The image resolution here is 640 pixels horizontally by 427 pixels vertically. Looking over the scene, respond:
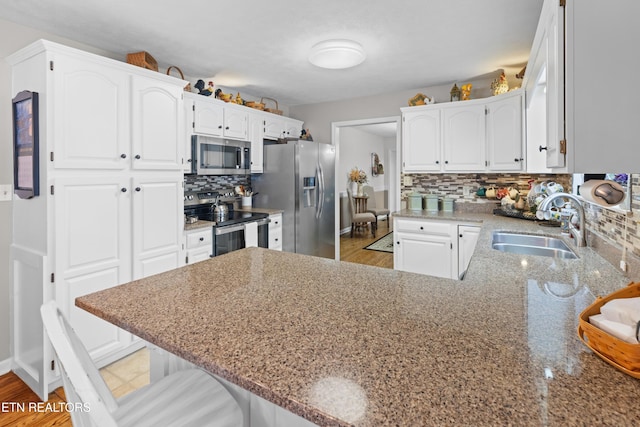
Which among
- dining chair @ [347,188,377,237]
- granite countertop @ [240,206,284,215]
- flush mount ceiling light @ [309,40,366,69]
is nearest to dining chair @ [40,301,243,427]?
flush mount ceiling light @ [309,40,366,69]

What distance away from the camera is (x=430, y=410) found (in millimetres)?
568

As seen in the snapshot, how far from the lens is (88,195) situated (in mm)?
2199

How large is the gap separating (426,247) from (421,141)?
47.3 inches

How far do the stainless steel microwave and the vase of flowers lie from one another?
385cm

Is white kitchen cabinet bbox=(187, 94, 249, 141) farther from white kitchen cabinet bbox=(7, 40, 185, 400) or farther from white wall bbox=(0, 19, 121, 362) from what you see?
white wall bbox=(0, 19, 121, 362)

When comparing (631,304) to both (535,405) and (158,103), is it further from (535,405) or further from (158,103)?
(158,103)

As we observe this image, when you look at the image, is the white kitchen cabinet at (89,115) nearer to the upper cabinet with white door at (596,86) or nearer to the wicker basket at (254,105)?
the wicker basket at (254,105)

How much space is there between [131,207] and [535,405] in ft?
8.50

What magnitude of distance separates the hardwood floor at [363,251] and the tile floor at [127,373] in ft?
10.2

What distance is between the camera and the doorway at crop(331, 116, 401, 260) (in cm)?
634

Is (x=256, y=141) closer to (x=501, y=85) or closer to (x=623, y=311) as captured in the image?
(x=501, y=85)

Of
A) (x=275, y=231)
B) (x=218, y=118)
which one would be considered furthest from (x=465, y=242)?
(x=218, y=118)

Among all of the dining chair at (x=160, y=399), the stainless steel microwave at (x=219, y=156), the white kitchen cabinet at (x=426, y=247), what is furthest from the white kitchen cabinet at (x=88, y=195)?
the white kitchen cabinet at (x=426, y=247)

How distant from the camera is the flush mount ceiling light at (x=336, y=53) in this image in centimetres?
257
